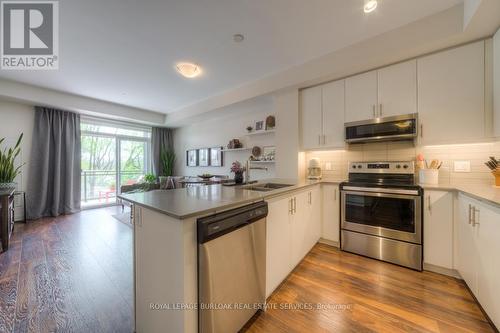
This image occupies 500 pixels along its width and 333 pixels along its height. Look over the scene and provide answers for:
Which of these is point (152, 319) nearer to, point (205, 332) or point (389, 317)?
point (205, 332)

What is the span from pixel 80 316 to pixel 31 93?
175 inches

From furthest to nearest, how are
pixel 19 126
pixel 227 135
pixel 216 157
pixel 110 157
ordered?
pixel 110 157 < pixel 216 157 < pixel 227 135 < pixel 19 126

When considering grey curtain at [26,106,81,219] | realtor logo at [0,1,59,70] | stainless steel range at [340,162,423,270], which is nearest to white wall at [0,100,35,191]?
grey curtain at [26,106,81,219]

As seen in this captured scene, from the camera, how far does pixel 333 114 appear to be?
8.87 ft

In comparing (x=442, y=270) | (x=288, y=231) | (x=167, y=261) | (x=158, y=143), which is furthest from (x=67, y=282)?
(x=158, y=143)

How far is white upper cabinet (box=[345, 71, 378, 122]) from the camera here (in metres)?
2.40

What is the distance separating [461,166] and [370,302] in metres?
1.85

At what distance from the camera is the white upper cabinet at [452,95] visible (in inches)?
73.4

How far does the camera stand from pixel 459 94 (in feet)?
6.36

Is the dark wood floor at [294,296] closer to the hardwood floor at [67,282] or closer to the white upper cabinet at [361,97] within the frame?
the hardwood floor at [67,282]

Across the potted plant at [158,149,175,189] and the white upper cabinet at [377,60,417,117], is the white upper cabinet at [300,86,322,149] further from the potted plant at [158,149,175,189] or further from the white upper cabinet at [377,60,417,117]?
the potted plant at [158,149,175,189]

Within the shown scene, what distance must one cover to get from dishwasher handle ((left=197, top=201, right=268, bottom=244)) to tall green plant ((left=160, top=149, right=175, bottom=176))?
5491 mm

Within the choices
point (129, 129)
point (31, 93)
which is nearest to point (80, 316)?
point (31, 93)

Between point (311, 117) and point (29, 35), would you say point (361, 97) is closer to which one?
point (311, 117)
